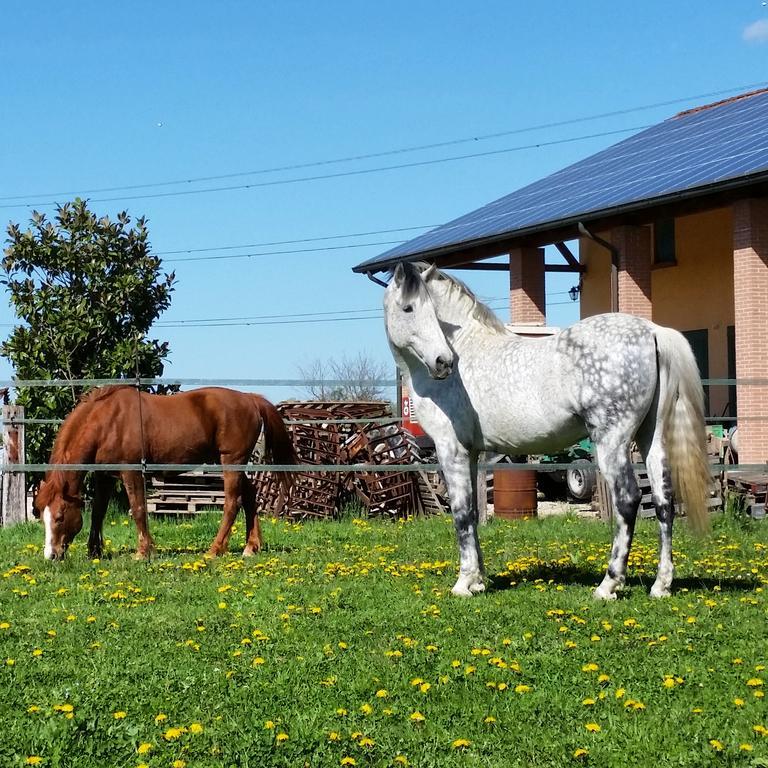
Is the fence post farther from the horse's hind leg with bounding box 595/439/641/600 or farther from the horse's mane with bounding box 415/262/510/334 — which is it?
the horse's hind leg with bounding box 595/439/641/600

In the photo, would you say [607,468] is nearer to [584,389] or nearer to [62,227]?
[584,389]

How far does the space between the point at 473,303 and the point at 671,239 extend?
664 inches

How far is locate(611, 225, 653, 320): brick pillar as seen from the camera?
20.8 m

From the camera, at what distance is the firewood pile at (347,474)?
15.3 metres

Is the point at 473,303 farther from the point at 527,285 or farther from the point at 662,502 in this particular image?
the point at 527,285

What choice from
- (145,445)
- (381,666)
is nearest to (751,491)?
(145,445)

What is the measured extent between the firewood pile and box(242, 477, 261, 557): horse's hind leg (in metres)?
3.77

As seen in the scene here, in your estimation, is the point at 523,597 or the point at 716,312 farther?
the point at 716,312

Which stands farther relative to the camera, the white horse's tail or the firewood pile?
the firewood pile

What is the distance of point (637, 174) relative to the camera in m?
21.3

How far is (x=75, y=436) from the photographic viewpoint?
1040cm

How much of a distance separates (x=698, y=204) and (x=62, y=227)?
10.2m

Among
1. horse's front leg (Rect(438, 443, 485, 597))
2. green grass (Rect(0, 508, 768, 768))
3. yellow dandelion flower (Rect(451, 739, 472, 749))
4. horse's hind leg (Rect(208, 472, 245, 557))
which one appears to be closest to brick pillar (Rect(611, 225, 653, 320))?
horse's hind leg (Rect(208, 472, 245, 557))

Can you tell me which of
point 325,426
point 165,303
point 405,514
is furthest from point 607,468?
point 165,303
